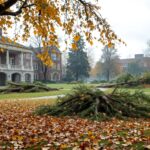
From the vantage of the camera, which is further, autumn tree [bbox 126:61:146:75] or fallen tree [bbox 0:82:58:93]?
autumn tree [bbox 126:61:146:75]

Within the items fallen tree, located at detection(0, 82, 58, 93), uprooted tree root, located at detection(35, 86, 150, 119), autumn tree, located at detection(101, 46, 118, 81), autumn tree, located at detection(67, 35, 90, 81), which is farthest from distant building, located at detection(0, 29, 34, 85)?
uprooted tree root, located at detection(35, 86, 150, 119)

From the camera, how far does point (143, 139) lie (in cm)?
562

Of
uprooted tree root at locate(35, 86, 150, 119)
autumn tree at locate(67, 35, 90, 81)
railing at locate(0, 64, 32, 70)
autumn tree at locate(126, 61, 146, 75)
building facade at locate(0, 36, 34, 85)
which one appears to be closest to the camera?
uprooted tree root at locate(35, 86, 150, 119)

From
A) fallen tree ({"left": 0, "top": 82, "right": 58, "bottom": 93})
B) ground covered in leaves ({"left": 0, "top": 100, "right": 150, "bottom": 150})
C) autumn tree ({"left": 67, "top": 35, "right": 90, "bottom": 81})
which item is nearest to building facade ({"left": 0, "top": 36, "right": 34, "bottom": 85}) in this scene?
autumn tree ({"left": 67, "top": 35, "right": 90, "bottom": 81})

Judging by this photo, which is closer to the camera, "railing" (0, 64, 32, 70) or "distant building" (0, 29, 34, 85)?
"railing" (0, 64, 32, 70)

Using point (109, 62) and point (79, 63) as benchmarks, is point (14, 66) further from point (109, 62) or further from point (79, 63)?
point (109, 62)

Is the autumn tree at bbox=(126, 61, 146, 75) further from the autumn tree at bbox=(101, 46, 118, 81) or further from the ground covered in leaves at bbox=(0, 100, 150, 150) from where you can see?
the ground covered in leaves at bbox=(0, 100, 150, 150)

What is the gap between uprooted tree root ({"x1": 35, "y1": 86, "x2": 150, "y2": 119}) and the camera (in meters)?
9.56

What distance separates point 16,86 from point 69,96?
62.9 feet

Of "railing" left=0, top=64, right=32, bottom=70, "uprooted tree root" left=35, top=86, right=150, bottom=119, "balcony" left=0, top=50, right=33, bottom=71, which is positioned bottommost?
"uprooted tree root" left=35, top=86, right=150, bottom=119

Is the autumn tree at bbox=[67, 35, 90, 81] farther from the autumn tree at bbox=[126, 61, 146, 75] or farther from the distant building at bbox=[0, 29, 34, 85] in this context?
the autumn tree at bbox=[126, 61, 146, 75]

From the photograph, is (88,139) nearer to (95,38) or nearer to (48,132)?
(48,132)

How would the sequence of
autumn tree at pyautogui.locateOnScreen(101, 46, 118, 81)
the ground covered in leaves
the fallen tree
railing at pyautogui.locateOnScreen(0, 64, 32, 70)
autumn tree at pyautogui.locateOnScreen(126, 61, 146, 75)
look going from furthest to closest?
autumn tree at pyautogui.locateOnScreen(126, 61, 146, 75) < autumn tree at pyautogui.locateOnScreen(101, 46, 118, 81) < railing at pyautogui.locateOnScreen(0, 64, 32, 70) < the fallen tree < the ground covered in leaves

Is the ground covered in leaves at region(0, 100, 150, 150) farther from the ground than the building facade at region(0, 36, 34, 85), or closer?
closer
